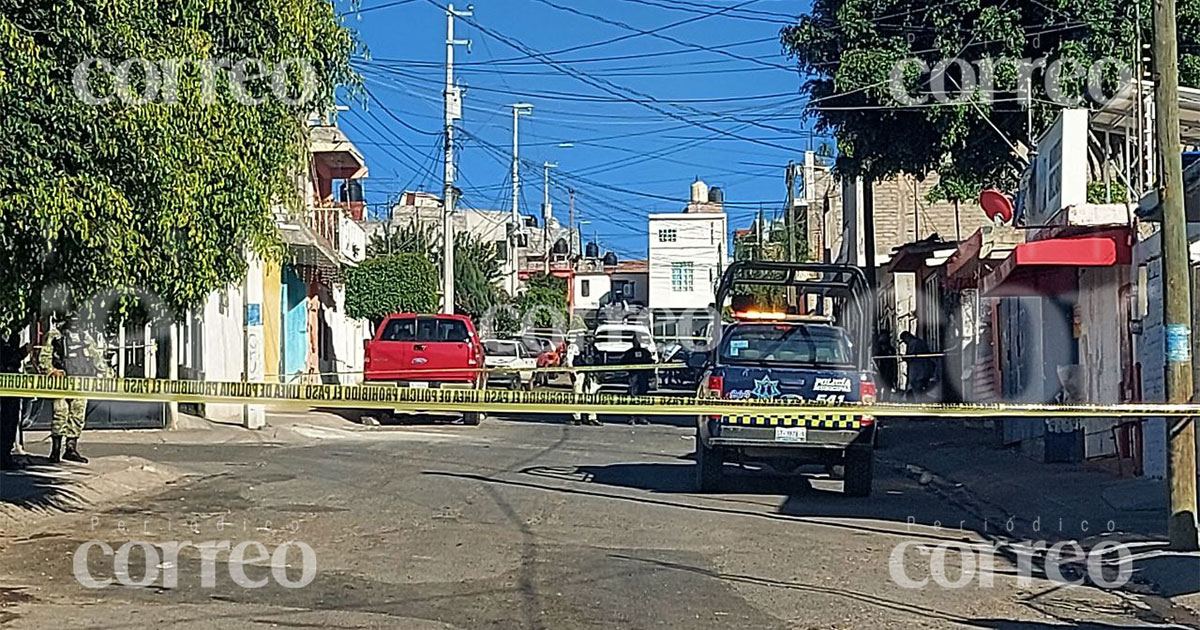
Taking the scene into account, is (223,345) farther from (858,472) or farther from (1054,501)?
(1054,501)

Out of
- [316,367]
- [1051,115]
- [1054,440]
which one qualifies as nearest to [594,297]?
[316,367]

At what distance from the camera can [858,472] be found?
51.3ft

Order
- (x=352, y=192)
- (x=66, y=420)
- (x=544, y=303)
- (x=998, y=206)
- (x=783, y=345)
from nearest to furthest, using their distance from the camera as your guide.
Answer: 1. (x=783, y=345)
2. (x=66, y=420)
3. (x=998, y=206)
4. (x=352, y=192)
5. (x=544, y=303)

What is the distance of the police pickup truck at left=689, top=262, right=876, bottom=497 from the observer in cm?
1520

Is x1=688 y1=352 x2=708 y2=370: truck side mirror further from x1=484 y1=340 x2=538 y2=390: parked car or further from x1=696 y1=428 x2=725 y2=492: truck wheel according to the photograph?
x1=696 y1=428 x2=725 y2=492: truck wheel

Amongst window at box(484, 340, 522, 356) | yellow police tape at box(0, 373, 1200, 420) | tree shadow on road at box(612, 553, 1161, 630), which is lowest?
tree shadow on road at box(612, 553, 1161, 630)

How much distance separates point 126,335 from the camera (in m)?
23.9

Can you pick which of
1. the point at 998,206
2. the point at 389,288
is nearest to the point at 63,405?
the point at 998,206

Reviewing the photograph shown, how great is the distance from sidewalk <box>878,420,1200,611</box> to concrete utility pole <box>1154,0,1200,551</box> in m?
0.39

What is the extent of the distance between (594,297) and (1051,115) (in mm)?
72846

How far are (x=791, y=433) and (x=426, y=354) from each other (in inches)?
556

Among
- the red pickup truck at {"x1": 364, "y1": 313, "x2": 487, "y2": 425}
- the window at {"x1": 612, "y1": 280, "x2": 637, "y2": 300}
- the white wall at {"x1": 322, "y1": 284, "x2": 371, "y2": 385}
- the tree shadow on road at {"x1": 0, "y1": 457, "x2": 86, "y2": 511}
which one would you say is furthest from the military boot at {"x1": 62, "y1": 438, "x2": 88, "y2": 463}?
the window at {"x1": 612, "y1": 280, "x2": 637, "y2": 300}

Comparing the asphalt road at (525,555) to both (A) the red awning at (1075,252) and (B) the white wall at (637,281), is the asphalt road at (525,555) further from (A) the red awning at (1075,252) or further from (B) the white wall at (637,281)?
(B) the white wall at (637,281)

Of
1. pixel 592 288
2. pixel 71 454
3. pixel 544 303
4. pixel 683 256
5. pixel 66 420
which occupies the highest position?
pixel 683 256
